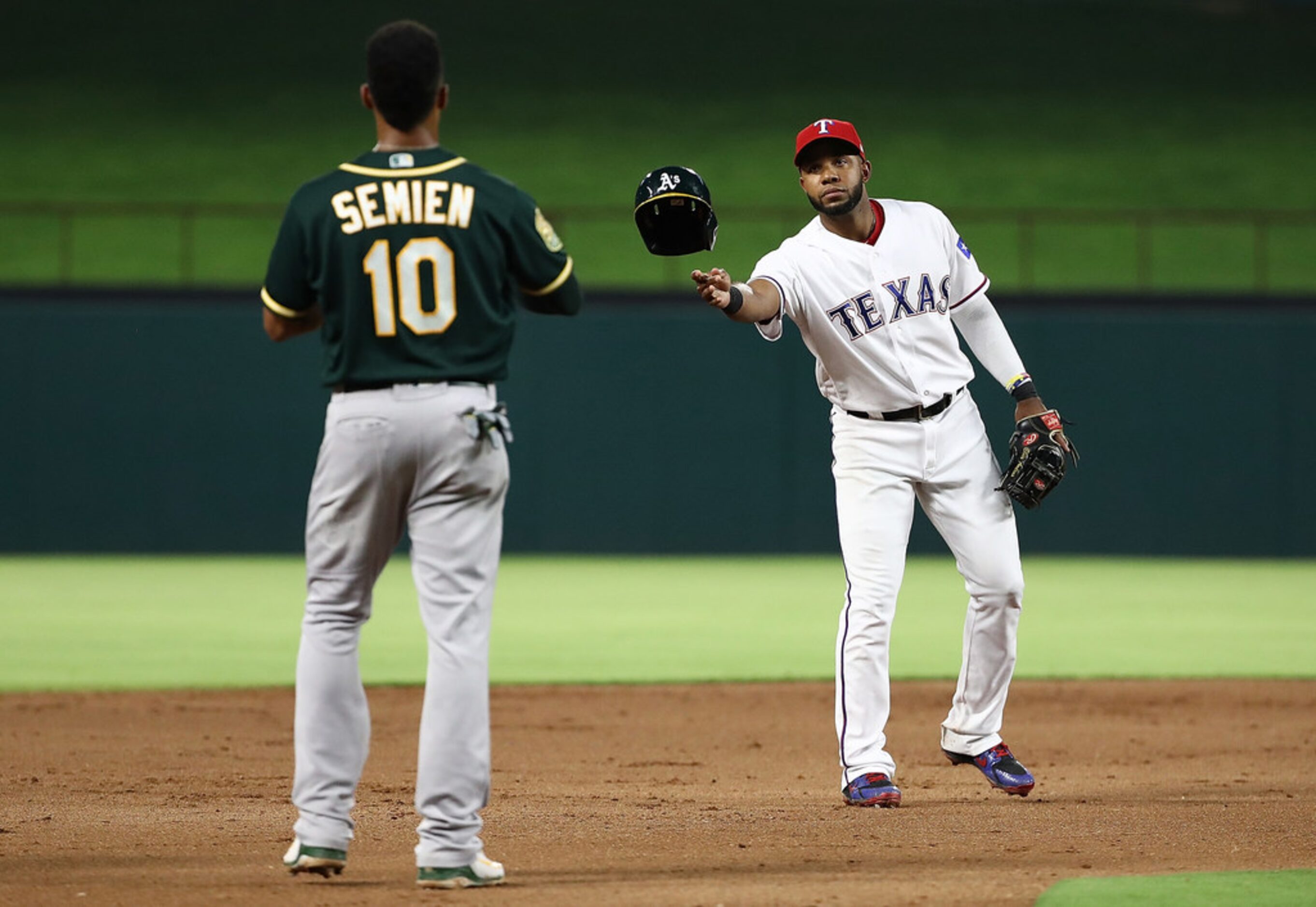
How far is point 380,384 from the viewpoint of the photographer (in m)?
4.10

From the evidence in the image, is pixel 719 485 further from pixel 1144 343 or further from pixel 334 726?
pixel 334 726

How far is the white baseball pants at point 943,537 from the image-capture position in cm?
557

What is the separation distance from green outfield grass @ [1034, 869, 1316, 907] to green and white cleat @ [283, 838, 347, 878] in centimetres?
163

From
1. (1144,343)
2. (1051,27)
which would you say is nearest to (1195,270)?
(1144,343)

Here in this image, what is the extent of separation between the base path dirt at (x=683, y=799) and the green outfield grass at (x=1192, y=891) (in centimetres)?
10

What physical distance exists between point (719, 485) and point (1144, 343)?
4.35m

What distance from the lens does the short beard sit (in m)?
5.71

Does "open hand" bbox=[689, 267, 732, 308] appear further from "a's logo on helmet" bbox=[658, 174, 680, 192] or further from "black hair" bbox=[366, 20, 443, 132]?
"black hair" bbox=[366, 20, 443, 132]

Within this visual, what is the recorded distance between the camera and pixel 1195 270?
22672 mm

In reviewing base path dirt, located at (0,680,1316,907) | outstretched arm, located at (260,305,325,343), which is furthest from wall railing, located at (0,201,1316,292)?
outstretched arm, located at (260,305,325,343)

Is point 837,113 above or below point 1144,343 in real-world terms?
above

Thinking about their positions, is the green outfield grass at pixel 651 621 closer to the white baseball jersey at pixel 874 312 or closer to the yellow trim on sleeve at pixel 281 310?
the white baseball jersey at pixel 874 312

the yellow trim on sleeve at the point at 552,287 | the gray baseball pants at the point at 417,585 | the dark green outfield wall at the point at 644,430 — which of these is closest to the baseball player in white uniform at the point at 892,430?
the yellow trim on sleeve at the point at 552,287

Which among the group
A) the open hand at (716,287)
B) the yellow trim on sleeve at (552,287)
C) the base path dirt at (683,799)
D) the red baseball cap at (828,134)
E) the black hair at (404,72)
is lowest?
the base path dirt at (683,799)
